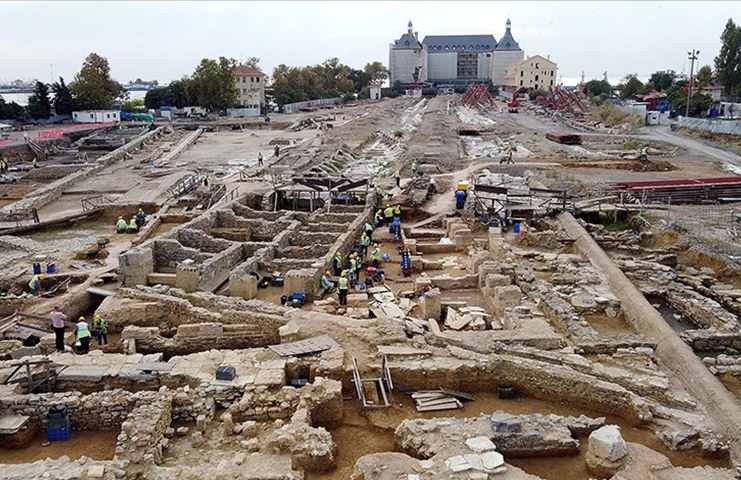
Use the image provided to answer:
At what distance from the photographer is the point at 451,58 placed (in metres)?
149

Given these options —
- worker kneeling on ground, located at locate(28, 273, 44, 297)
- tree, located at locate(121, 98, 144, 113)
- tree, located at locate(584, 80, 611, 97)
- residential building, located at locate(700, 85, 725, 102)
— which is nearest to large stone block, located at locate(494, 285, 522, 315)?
worker kneeling on ground, located at locate(28, 273, 44, 297)

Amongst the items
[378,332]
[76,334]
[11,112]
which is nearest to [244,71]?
[11,112]

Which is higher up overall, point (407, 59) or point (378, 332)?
point (407, 59)

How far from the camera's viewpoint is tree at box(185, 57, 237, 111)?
230 ft

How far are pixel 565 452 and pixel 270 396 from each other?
16.1ft

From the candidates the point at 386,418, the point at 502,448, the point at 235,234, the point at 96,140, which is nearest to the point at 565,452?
the point at 502,448

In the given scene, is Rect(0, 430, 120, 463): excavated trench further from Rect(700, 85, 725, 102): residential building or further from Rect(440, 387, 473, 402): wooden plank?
Rect(700, 85, 725, 102): residential building

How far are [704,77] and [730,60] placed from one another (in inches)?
306

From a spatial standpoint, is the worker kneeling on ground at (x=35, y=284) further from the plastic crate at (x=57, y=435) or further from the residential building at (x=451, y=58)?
the residential building at (x=451, y=58)

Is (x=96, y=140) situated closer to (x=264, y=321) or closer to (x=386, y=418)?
(x=264, y=321)

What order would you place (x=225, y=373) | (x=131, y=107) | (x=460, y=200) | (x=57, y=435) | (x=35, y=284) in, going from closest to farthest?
(x=57, y=435) < (x=225, y=373) < (x=35, y=284) < (x=460, y=200) < (x=131, y=107)

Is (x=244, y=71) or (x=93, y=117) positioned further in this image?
(x=244, y=71)

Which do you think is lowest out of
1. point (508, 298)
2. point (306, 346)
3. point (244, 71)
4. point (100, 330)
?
point (100, 330)

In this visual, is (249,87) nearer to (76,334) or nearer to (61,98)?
(61,98)
